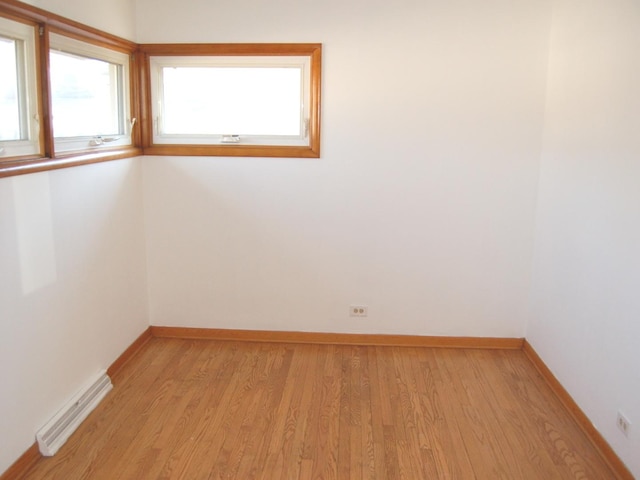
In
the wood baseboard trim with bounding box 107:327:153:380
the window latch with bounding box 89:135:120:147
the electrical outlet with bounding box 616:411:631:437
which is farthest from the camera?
the wood baseboard trim with bounding box 107:327:153:380

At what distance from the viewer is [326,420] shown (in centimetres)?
304

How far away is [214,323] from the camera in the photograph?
13.6ft

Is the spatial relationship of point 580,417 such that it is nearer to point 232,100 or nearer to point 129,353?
point 129,353

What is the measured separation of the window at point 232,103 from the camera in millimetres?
3811

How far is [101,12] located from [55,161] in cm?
105

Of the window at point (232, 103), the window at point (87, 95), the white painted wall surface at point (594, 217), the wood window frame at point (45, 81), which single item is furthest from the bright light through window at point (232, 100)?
the white painted wall surface at point (594, 217)

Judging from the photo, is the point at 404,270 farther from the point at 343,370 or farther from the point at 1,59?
the point at 1,59

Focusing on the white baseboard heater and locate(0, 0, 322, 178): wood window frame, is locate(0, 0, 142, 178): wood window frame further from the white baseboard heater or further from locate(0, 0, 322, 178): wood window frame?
the white baseboard heater

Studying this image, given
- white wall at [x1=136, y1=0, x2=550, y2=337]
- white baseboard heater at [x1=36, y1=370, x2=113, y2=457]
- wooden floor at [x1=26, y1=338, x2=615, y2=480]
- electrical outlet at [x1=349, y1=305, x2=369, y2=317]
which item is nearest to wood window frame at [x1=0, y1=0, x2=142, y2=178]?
white wall at [x1=136, y1=0, x2=550, y2=337]

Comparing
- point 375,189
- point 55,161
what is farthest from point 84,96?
point 375,189

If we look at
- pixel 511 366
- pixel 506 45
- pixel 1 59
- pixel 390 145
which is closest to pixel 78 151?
pixel 1 59

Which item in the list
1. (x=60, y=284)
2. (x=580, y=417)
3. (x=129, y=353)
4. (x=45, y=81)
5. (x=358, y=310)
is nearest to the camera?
(x=45, y=81)

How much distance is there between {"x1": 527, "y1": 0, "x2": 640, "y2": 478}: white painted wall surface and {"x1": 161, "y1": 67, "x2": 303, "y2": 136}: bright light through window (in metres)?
1.68

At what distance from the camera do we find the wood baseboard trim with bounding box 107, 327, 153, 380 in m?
3.50
